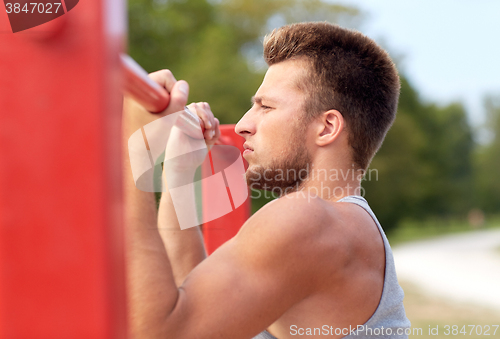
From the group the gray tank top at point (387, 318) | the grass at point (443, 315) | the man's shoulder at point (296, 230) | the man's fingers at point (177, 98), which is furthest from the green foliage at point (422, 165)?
the man's fingers at point (177, 98)

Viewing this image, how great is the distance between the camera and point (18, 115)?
462mm

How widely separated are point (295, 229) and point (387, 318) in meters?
0.44

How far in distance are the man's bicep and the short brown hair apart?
0.67 m

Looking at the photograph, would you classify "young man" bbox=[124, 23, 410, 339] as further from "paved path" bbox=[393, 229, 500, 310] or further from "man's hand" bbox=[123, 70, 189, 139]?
"paved path" bbox=[393, 229, 500, 310]

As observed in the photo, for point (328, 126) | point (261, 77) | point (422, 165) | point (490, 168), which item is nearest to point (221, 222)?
point (328, 126)

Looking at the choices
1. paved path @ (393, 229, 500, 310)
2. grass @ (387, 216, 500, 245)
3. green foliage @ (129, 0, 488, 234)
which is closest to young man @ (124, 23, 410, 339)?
paved path @ (393, 229, 500, 310)

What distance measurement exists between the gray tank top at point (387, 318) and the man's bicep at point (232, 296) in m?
0.28

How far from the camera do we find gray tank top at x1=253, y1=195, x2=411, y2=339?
1.29 m

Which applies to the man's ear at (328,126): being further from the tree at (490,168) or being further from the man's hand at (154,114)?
the tree at (490,168)

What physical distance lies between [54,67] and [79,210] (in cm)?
Result: 13

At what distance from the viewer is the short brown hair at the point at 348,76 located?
165 centimetres

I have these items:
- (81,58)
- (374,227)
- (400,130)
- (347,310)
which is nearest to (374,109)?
(374,227)

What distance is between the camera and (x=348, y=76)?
1.67 metres

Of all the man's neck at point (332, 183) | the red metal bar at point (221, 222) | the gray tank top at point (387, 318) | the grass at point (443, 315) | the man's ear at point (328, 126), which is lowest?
the grass at point (443, 315)
